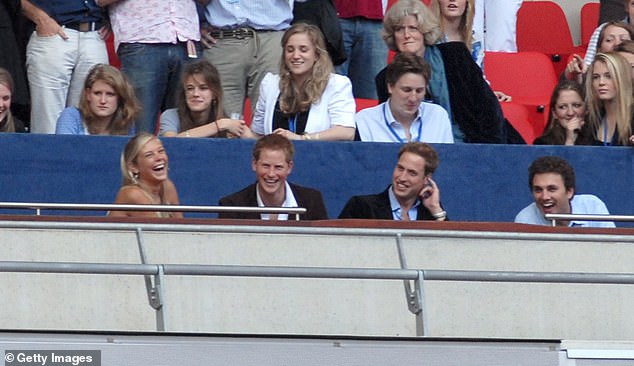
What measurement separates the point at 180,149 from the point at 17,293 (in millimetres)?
2022

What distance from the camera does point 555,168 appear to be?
8742 mm

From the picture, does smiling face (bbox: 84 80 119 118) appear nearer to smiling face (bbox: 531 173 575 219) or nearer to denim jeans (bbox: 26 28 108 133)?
denim jeans (bbox: 26 28 108 133)

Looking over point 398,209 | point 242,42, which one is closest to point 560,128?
point 398,209

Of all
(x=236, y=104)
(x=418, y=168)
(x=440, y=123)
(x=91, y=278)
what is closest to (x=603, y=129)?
(x=440, y=123)

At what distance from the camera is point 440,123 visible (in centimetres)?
950

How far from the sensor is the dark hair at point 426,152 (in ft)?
28.5

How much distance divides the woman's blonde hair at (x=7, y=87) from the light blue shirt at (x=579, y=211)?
115 inches

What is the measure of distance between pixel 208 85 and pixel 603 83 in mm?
2309

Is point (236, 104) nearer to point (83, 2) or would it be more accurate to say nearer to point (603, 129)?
point (83, 2)

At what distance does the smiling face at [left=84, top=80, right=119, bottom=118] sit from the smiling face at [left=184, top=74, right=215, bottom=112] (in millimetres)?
415

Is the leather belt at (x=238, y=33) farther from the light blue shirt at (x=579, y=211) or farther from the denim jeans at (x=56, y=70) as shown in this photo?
the light blue shirt at (x=579, y=211)

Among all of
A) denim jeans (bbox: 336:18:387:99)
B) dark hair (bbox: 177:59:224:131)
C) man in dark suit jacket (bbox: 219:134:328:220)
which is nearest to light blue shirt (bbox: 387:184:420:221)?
man in dark suit jacket (bbox: 219:134:328:220)

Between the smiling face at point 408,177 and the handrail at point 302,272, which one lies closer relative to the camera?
the handrail at point 302,272

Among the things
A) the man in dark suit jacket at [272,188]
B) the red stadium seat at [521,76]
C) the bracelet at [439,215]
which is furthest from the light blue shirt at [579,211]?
the red stadium seat at [521,76]
